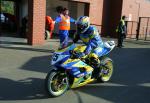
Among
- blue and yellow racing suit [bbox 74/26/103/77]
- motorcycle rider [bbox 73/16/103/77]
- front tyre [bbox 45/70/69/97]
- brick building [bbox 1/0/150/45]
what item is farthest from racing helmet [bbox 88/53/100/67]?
brick building [bbox 1/0/150/45]

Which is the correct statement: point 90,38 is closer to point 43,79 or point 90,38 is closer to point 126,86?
point 126,86

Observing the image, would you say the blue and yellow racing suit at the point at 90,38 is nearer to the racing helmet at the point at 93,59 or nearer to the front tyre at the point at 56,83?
the racing helmet at the point at 93,59

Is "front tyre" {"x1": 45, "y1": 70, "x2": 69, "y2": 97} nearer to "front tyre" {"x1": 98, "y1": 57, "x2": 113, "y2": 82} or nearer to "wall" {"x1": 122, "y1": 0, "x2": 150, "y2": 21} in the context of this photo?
"front tyre" {"x1": 98, "y1": 57, "x2": 113, "y2": 82}

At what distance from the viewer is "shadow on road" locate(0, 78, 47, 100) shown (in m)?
7.40

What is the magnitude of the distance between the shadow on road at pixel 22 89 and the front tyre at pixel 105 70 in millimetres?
1543

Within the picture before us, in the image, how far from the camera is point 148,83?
9203mm

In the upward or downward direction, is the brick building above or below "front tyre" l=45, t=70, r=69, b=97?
above

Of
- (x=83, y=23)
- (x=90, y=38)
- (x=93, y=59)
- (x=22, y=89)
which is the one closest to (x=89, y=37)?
(x=90, y=38)

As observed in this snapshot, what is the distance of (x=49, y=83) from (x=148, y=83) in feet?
10.3

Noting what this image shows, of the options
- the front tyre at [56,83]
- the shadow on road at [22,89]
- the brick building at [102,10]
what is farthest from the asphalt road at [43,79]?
the brick building at [102,10]

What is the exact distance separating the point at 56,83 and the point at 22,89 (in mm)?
927

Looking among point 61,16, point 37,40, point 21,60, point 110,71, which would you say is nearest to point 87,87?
point 110,71

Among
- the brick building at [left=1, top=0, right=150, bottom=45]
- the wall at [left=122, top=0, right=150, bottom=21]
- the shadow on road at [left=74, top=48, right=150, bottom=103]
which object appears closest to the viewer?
the shadow on road at [left=74, top=48, right=150, bottom=103]

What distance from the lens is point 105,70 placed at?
30.0 feet
